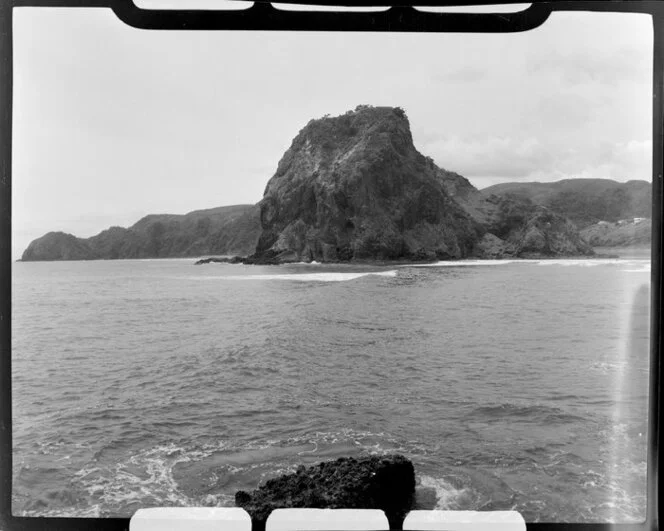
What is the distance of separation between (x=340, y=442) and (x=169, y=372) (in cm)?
428

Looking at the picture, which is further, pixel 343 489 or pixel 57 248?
pixel 57 248

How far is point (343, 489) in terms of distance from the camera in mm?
3000

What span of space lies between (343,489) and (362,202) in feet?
33.7

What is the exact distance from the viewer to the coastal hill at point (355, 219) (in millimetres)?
10359

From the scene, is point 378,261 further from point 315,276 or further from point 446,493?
point 446,493

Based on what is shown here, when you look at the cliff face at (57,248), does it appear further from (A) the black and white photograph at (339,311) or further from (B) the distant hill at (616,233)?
(B) the distant hill at (616,233)

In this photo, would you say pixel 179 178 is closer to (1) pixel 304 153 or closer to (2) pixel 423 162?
(1) pixel 304 153

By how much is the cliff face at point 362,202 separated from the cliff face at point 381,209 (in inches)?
0.9

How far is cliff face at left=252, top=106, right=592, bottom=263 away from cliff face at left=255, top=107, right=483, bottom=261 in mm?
23

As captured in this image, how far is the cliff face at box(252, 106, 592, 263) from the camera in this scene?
11.0 meters

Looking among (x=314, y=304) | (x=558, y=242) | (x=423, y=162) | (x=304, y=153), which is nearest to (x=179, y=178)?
(x=304, y=153)

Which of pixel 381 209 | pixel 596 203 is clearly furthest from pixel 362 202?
pixel 596 203

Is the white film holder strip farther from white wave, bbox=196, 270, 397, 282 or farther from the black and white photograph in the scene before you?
white wave, bbox=196, 270, 397, 282

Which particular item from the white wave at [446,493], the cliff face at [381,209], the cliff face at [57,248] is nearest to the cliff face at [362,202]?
the cliff face at [381,209]
